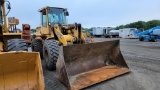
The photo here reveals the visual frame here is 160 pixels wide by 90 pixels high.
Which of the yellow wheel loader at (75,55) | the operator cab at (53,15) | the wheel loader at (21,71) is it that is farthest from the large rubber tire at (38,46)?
the wheel loader at (21,71)

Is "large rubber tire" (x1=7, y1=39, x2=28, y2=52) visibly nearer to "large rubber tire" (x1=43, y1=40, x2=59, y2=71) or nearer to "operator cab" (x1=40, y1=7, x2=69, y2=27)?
"large rubber tire" (x1=43, y1=40, x2=59, y2=71)

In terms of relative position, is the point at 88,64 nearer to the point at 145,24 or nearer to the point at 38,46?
the point at 38,46

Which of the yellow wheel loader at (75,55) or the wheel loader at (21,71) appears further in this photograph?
the yellow wheel loader at (75,55)

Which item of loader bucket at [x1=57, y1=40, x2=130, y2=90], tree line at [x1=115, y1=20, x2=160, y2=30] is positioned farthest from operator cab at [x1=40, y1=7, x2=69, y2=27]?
tree line at [x1=115, y1=20, x2=160, y2=30]

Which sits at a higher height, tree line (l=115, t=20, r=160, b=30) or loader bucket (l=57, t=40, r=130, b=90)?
tree line (l=115, t=20, r=160, b=30)

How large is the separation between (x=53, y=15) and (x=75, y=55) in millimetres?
2892

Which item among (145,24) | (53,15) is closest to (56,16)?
(53,15)

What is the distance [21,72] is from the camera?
3619 mm

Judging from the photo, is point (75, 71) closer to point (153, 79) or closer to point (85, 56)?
point (85, 56)

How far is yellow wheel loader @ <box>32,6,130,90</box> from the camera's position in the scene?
4879 mm

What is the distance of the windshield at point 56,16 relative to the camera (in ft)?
25.1

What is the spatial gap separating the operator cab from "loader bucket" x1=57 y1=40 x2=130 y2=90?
2509 mm

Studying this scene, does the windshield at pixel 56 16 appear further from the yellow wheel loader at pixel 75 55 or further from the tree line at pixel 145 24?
the tree line at pixel 145 24

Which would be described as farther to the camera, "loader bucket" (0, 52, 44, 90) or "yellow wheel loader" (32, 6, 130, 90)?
"yellow wheel loader" (32, 6, 130, 90)
